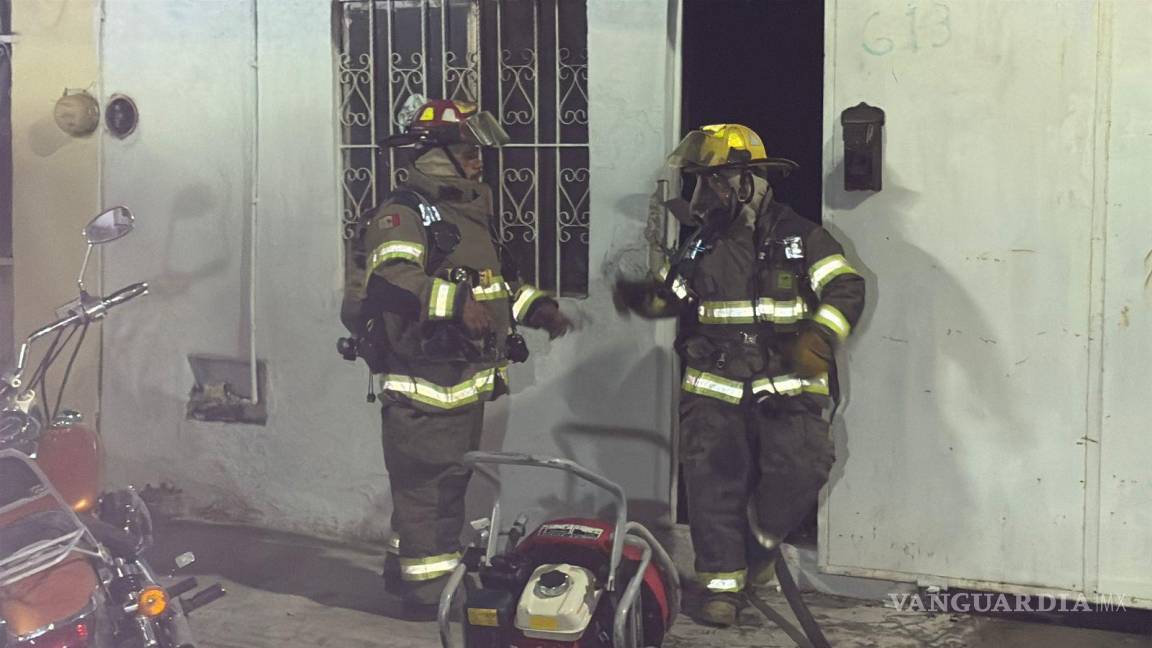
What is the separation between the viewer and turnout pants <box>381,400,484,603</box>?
14.5ft

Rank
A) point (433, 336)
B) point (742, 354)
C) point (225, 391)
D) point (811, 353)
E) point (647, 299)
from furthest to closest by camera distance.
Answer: point (225, 391) → point (647, 299) → point (742, 354) → point (433, 336) → point (811, 353)

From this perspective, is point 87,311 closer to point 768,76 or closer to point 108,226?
point 108,226

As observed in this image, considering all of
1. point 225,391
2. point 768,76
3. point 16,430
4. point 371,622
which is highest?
point 768,76

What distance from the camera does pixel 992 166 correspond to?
14.2 ft

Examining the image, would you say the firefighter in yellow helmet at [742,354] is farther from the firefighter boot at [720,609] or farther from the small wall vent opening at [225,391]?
the small wall vent opening at [225,391]

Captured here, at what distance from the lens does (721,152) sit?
4398 millimetres

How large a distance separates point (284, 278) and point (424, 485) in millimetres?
1766

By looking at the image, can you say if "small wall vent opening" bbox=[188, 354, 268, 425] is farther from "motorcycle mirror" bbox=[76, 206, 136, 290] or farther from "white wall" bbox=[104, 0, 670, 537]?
"motorcycle mirror" bbox=[76, 206, 136, 290]

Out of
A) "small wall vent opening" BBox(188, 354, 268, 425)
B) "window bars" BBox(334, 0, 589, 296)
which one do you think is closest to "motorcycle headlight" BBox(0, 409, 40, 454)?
"small wall vent opening" BBox(188, 354, 268, 425)

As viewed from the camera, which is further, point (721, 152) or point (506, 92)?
point (506, 92)

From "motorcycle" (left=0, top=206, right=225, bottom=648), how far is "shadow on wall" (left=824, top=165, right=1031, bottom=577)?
2.73 meters

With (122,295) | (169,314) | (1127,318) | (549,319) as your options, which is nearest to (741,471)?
(549,319)

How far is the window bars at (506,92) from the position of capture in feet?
17.2

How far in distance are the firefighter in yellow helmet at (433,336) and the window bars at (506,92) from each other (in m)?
0.74
